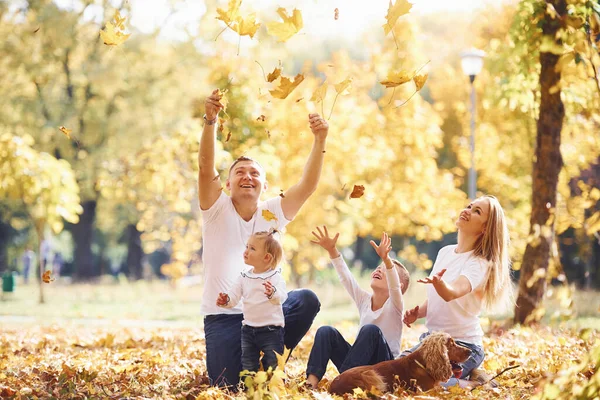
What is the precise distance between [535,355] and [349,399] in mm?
2411

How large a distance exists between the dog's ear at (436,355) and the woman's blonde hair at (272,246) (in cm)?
105

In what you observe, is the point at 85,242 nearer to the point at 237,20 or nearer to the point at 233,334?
the point at 233,334

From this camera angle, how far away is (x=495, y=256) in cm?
466

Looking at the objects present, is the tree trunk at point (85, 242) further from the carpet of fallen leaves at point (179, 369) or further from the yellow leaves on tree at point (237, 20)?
the yellow leaves on tree at point (237, 20)

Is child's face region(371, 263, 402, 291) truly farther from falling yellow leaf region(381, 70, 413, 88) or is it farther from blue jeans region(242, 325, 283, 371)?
falling yellow leaf region(381, 70, 413, 88)

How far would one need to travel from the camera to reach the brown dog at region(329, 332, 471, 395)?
4098 mm

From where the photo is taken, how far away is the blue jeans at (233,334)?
4.77 m

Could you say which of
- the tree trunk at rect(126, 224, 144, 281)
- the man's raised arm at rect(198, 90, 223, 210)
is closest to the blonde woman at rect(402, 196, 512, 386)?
the man's raised arm at rect(198, 90, 223, 210)

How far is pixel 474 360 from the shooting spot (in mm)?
4648

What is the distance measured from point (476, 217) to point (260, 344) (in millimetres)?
1523

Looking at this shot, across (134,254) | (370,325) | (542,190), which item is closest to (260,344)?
(370,325)

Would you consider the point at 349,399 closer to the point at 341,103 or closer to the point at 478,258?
the point at 478,258

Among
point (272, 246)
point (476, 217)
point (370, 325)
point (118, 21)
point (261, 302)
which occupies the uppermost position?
point (118, 21)

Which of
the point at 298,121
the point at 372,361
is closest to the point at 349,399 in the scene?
the point at 372,361
